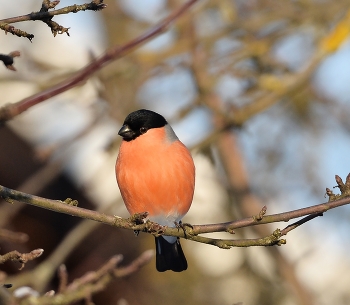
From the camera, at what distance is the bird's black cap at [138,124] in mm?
3639

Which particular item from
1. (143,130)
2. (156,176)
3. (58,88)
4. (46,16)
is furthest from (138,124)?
(58,88)

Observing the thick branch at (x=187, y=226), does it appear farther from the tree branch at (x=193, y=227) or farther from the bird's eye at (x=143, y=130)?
the bird's eye at (x=143, y=130)

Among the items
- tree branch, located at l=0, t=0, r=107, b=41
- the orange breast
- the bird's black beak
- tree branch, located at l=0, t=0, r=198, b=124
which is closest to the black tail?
the orange breast

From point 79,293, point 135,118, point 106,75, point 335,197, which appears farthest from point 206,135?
point 335,197

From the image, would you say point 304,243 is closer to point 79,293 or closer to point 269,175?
point 269,175

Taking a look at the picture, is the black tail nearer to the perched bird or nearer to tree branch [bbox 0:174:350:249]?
the perched bird

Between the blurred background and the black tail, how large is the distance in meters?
0.97

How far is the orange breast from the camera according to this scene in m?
3.31

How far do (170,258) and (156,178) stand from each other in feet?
2.19

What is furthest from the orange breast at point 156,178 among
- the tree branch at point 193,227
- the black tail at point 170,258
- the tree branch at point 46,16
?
the tree branch at point 46,16

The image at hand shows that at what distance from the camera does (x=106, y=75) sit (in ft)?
16.6

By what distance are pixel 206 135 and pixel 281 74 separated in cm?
99

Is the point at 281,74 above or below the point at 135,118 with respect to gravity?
above

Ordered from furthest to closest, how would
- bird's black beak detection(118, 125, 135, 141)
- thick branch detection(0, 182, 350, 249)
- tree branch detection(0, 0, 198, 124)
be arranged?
bird's black beak detection(118, 125, 135, 141)
thick branch detection(0, 182, 350, 249)
tree branch detection(0, 0, 198, 124)
